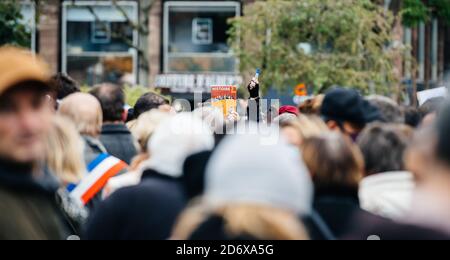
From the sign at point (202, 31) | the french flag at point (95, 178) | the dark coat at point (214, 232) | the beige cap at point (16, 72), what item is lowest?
the french flag at point (95, 178)

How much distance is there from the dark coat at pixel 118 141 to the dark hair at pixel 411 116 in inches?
79.9

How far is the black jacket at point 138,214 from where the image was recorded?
471 cm

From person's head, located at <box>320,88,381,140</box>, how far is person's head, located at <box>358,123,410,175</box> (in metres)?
0.75

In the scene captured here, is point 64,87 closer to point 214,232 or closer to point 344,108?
point 344,108

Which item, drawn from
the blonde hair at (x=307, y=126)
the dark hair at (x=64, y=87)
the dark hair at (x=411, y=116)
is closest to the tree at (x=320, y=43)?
the dark hair at (x=64, y=87)

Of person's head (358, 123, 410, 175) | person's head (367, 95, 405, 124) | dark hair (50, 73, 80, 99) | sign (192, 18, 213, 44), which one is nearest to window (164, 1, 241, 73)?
sign (192, 18, 213, 44)

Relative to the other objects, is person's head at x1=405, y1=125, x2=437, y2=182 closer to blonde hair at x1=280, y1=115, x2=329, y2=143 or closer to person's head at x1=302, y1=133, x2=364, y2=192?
person's head at x1=302, y1=133, x2=364, y2=192

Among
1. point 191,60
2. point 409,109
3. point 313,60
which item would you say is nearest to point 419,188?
point 409,109

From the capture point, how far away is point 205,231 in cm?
379

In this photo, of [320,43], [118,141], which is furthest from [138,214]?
[320,43]

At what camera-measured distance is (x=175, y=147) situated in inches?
197

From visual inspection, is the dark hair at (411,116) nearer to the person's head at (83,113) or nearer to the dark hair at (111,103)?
the dark hair at (111,103)
